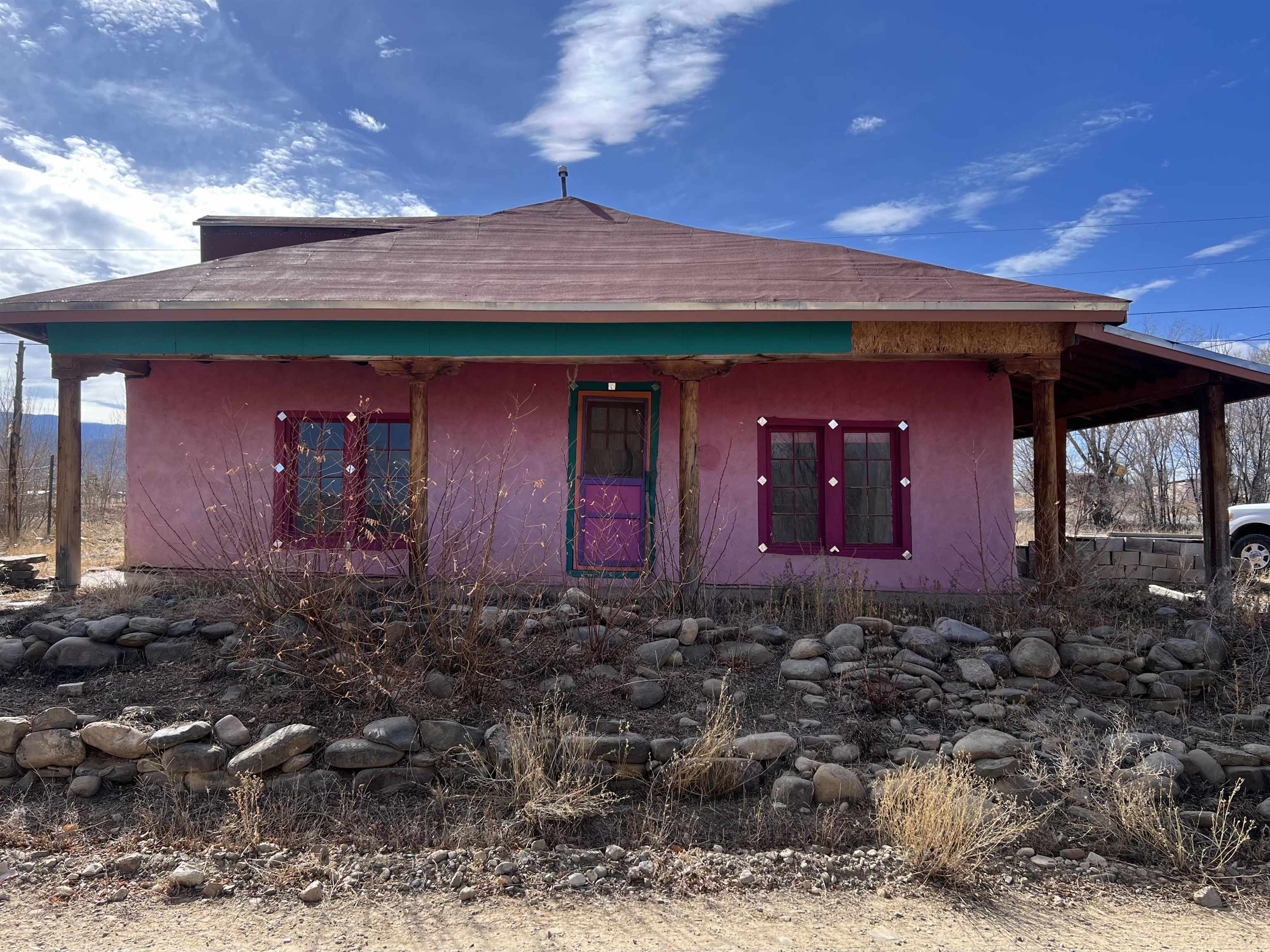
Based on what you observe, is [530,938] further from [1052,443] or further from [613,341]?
[1052,443]

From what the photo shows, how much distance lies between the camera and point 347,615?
18.1 ft

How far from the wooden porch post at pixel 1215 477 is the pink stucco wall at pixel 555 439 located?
186 cm

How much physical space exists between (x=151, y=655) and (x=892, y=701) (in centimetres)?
511

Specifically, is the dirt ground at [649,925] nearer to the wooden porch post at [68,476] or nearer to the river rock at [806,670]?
the river rock at [806,670]

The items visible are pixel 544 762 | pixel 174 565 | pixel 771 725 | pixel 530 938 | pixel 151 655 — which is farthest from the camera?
pixel 174 565

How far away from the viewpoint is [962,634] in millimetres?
6336

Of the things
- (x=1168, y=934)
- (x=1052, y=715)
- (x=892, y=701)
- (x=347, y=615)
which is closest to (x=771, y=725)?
(x=892, y=701)

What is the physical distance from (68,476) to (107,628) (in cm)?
274

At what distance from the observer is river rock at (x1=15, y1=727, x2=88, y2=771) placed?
15.5ft

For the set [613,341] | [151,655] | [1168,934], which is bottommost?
[1168,934]

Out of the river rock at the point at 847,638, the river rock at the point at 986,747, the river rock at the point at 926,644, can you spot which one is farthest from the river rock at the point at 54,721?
the river rock at the point at 926,644

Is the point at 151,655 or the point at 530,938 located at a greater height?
the point at 151,655

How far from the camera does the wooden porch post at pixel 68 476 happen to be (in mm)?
7730

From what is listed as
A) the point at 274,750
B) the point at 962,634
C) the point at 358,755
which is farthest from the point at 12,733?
the point at 962,634
